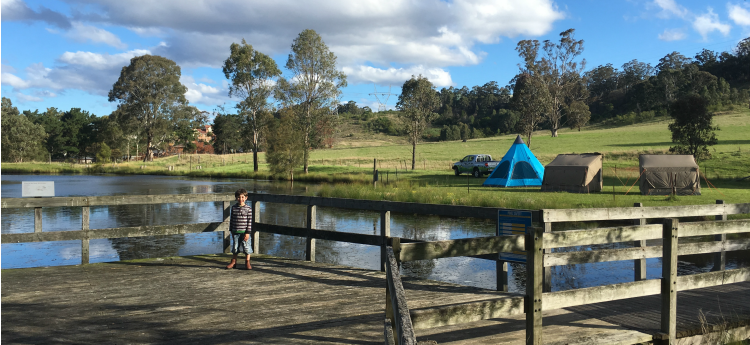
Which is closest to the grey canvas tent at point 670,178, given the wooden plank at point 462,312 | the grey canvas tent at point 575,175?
the grey canvas tent at point 575,175

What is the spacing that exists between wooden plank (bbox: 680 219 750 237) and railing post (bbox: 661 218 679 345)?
0.14 metres

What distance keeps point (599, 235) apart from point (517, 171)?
2674 centimetres

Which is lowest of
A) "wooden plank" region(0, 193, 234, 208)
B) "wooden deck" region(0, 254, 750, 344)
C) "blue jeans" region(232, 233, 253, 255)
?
"wooden deck" region(0, 254, 750, 344)

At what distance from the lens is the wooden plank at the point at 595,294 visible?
4086 millimetres

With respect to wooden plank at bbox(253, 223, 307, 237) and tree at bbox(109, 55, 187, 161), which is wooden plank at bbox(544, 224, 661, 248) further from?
tree at bbox(109, 55, 187, 161)

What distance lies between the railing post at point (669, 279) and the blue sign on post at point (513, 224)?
5.01 feet

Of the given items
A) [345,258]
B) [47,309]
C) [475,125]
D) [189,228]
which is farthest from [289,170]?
[475,125]

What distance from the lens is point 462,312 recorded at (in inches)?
142

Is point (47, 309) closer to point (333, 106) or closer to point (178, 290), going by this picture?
point (178, 290)

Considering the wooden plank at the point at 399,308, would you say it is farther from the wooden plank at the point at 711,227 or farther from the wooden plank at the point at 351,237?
the wooden plank at the point at 351,237

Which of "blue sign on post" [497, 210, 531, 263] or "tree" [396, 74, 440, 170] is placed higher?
"tree" [396, 74, 440, 170]

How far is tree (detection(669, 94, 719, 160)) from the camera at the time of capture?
3769 cm

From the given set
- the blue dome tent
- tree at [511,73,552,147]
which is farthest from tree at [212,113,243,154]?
the blue dome tent

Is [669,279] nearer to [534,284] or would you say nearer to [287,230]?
[534,284]
